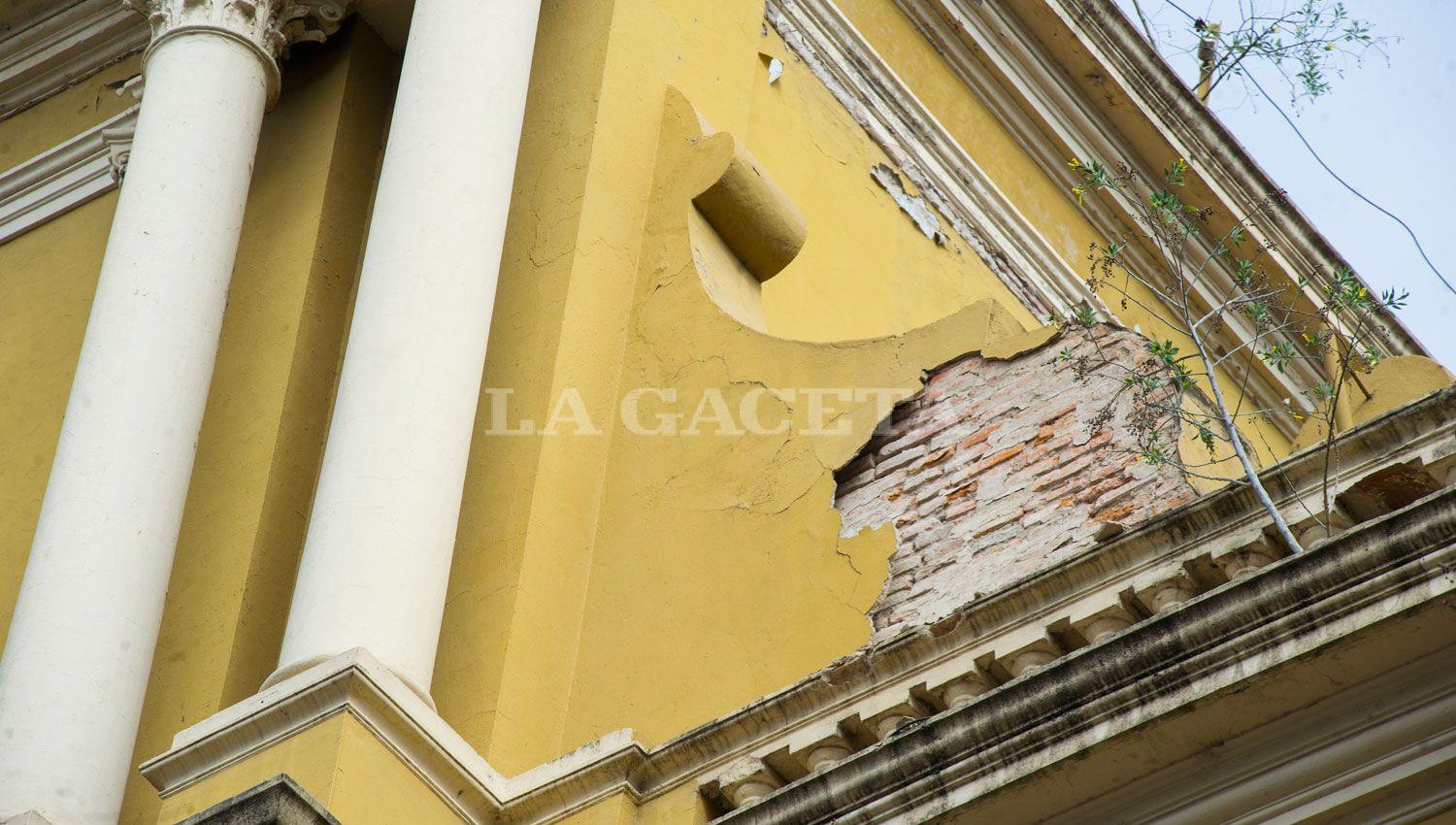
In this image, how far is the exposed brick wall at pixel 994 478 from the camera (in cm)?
575

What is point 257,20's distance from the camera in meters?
7.76

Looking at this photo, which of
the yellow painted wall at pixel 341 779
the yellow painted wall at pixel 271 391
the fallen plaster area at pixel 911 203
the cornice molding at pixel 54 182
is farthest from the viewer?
the fallen plaster area at pixel 911 203

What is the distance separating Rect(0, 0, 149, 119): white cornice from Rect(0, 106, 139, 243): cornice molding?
44 cm

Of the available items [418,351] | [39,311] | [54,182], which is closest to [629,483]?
[418,351]

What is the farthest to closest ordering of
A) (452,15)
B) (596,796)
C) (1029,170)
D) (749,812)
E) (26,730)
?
1. (1029,170)
2. (452,15)
3. (26,730)
4. (596,796)
5. (749,812)

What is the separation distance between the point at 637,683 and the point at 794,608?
0.51 m

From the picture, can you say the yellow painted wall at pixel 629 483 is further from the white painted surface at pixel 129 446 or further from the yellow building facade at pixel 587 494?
the white painted surface at pixel 129 446

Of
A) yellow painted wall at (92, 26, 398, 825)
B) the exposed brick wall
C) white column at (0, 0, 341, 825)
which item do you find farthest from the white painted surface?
the exposed brick wall

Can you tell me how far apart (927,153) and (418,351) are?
409 centimetres

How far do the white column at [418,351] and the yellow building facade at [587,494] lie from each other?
1 centimetres

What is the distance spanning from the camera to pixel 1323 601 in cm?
404

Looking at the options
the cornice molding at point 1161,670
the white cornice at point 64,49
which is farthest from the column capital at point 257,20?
the cornice molding at point 1161,670

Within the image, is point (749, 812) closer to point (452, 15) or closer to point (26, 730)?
point (26, 730)

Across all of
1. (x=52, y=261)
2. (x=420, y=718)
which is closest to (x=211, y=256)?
(x=52, y=261)
